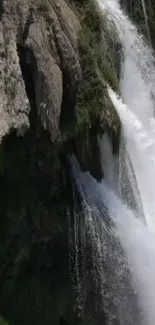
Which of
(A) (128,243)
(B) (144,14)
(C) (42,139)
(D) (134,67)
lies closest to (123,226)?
(A) (128,243)

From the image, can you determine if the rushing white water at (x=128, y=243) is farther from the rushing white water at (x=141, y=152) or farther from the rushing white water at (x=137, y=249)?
the rushing white water at (x=141, y=152)

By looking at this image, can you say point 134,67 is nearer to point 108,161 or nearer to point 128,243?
point 108,161

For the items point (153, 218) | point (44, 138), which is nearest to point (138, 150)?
point (153, 218)

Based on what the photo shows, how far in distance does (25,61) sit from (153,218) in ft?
11.2

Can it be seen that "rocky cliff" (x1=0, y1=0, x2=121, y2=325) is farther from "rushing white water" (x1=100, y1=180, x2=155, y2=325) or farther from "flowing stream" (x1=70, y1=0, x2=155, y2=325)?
"rushing white water" (x1=100, y1=180, x2=155, y2=325)

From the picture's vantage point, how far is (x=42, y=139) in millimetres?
7777

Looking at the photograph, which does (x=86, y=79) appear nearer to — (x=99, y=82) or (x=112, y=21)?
(x=99, y=82)

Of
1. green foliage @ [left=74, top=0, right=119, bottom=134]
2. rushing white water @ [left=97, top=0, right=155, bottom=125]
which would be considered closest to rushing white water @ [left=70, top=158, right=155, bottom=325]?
green foliage @ [left=74, top=0, right=119, bottom=134]

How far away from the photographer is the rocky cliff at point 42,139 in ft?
24.3

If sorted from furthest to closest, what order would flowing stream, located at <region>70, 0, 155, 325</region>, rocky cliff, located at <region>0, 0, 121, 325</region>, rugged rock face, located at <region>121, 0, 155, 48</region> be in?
rugged rock face, located at <region>121, 0, 155, 48</region>, flowing stream, located at <region>70, 0, 155, 325</region>, rocky cliff, located at <region>0, 0, 121, 325</region>

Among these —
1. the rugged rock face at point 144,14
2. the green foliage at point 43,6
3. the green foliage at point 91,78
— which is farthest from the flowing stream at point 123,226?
the rugged rock face at point 144,14

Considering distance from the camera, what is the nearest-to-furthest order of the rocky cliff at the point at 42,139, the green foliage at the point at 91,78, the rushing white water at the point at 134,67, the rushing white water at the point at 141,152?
the rocky cliff at the point at 42,139, the green foliage at the point at 91,78, the rushing white water at the point at 141,152, the rushing white water at the point at 134,67

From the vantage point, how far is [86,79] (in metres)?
8.55

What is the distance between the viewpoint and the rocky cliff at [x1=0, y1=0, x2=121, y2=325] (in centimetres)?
740
